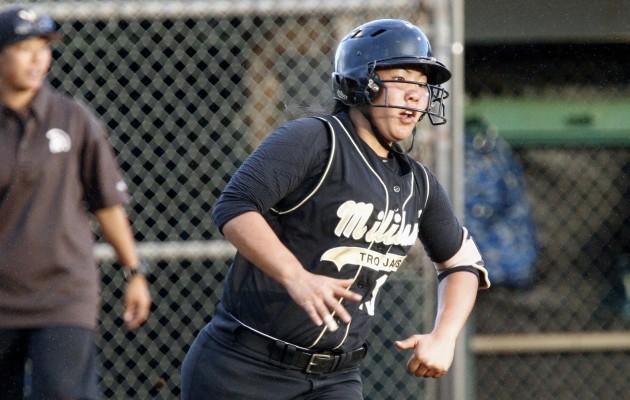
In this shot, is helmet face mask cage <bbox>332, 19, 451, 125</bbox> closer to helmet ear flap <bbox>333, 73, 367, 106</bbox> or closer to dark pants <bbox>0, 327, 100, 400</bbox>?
helmet ear flap <bbox>333, 73, 367, 106</bbox>

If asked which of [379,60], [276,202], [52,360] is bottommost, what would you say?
[52,360]

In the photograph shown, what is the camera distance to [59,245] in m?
4.04

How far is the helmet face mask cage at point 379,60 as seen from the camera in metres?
3.62

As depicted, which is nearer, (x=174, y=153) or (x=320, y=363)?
(x=320, y=363)

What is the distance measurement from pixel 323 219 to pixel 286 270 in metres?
0.39

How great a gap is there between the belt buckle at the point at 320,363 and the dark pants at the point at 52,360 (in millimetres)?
984

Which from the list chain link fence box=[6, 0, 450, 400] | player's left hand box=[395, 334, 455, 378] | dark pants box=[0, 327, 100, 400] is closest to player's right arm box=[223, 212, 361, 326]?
player's left hand box=[395, 334, 455, 378]

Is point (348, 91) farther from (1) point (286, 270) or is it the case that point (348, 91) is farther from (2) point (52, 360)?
(2) point (52, 360)

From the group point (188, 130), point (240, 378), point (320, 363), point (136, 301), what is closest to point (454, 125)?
point (188, 130)

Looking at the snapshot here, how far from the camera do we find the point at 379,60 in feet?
11.9

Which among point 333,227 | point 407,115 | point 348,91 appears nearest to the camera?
point 333,227

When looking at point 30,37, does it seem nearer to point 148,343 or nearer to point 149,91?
point 149,91

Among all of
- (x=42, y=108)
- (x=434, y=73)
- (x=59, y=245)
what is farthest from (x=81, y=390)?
(x=434, y=73)

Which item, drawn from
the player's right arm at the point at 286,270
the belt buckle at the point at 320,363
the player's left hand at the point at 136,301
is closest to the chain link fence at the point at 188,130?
the player's left hand at the point at 136,301
